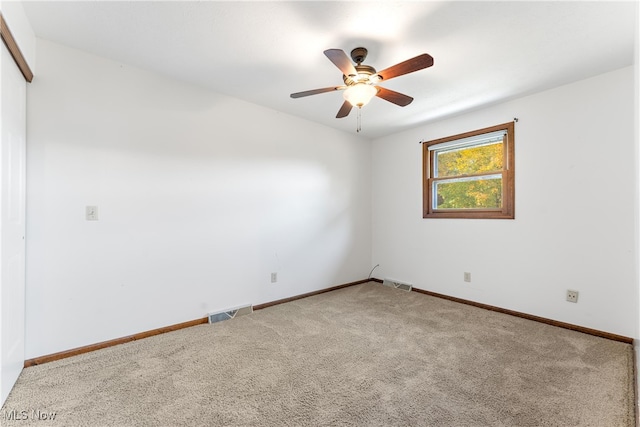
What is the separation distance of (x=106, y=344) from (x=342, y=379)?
189 centimetres

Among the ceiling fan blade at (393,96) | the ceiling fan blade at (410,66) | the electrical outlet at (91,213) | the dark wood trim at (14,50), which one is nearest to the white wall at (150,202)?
the electrical outlet at (91,213)

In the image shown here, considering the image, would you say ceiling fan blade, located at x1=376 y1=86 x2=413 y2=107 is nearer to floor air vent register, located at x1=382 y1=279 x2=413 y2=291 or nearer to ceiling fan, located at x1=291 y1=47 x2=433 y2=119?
ceiling fan, located at x1=291 y1=47 x2=433 y2=119

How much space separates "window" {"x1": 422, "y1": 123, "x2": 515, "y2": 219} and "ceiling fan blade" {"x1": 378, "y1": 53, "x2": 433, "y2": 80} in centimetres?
190

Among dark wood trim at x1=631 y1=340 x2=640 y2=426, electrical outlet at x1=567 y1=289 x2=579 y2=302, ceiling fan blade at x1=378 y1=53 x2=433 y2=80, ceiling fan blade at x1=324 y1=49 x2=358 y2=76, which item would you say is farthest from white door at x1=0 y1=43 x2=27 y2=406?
electrical outlet at x1=567 y1=289 x2=579 y2=302

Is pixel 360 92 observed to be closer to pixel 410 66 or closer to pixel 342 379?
pixel 410 66

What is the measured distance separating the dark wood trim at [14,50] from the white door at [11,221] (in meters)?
0.02

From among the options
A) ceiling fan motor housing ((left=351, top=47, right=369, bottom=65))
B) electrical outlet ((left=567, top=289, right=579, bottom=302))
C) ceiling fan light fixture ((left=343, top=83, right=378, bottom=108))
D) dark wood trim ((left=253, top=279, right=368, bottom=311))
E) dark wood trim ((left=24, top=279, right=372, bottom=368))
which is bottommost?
dark wood trim ((left=253, top=279, right=368, bottom=311))

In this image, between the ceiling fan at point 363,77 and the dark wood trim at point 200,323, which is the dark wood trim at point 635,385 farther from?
the ceiling fan at point 363,77

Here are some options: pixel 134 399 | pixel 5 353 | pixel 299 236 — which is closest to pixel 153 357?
pixel 134 399

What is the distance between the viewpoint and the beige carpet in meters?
1.46

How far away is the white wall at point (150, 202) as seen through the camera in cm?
199

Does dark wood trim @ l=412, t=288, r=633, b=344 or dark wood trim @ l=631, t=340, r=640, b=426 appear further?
dark wood trim @ l=412, t=288, r=633, b=344

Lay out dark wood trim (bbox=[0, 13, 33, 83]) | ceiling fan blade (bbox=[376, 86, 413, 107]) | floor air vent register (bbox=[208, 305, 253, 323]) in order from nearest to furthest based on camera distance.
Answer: dark wood trim (bbox=[0, 13, 33, 83]), ceiling fan blade (bbox=[376, 86, 413, 107]), floor air vent register (bbox=[208, 305, 253, 323])

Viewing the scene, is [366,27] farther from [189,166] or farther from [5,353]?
[5,353]
